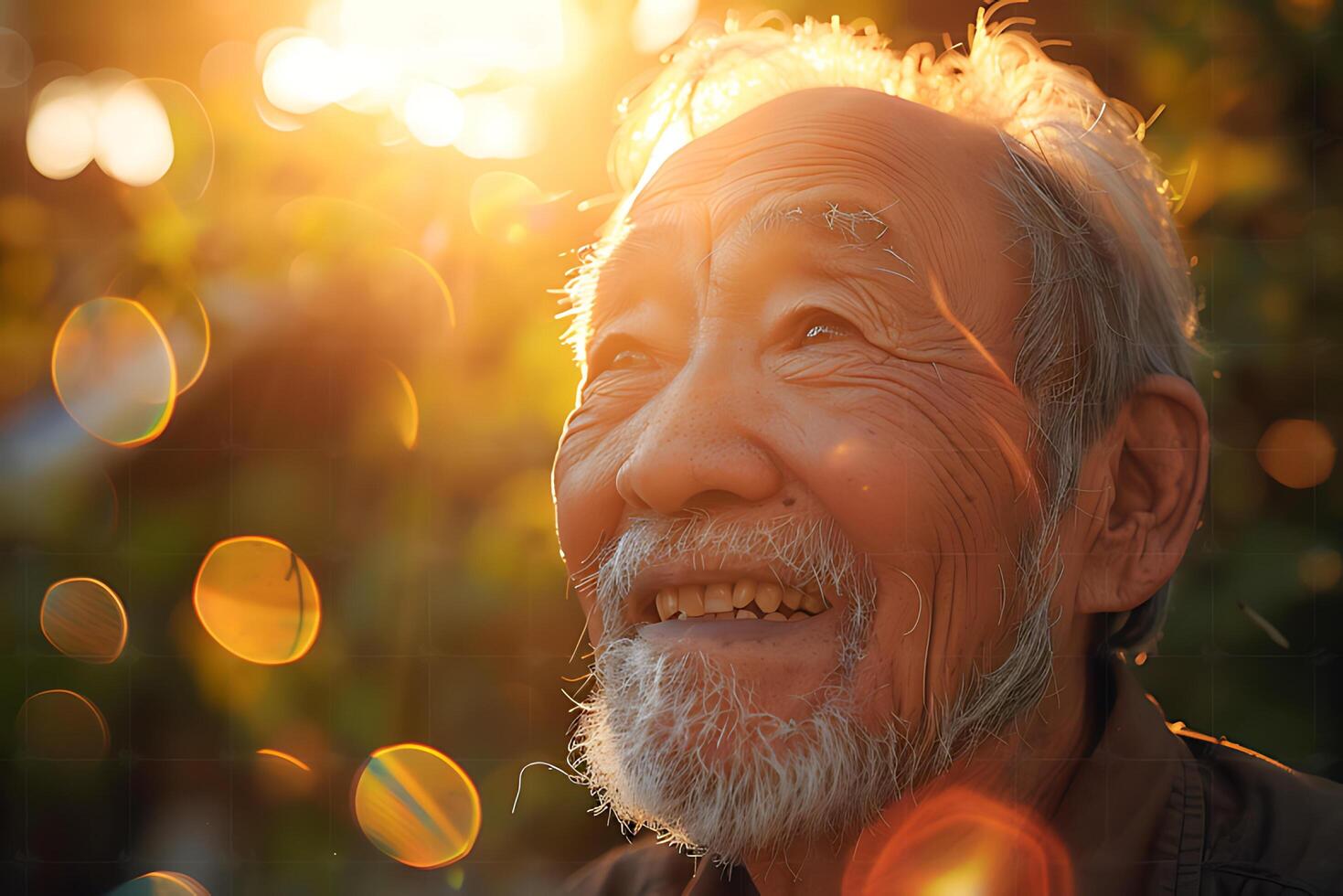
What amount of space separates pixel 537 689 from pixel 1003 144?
1277 millimetres

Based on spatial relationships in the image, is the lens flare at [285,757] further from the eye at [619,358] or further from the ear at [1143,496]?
the ear at [1143,496]

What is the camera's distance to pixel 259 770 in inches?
87.0

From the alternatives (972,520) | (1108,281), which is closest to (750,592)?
(972,520)

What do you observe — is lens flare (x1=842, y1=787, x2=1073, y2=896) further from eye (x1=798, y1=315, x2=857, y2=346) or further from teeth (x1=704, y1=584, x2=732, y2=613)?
eye (x1=798, y1=315, x2=857, y2=346)

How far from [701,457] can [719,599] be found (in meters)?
0.20

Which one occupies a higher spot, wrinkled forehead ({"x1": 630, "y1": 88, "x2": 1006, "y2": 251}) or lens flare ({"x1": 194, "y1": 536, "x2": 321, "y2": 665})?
wrinkled forehead ({"x1": 630, "y1": 88, "x2": 1006, "y2": 251})

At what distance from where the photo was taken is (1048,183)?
1631mm

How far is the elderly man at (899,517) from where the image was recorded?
1.44 meters

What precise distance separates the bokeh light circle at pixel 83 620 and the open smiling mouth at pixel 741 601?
3.57ft

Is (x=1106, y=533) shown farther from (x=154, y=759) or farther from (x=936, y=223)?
(x=154, y=759)

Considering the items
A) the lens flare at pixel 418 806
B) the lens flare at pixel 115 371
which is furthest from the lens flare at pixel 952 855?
the lens flare at pixel 115 371

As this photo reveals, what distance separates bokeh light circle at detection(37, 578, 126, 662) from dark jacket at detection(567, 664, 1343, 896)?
1614 millimetres

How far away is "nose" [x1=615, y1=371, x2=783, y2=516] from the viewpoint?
4.73ft

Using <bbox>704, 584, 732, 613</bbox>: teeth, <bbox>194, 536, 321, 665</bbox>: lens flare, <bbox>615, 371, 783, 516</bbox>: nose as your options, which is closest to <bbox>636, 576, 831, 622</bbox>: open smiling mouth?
<bbox>704, 584, 732, 613</bbox>: teeth
